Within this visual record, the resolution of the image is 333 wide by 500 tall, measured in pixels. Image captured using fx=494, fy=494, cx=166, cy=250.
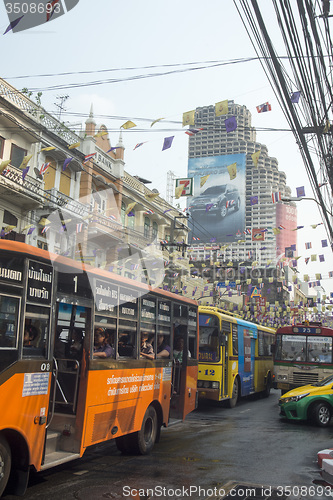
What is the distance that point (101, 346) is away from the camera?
7449 mm

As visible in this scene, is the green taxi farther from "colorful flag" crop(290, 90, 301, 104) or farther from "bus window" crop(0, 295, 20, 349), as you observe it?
"bus window" crop(0, 295, 20, 349)

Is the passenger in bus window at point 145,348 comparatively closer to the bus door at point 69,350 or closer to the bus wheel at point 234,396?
the bus door at point 69,350

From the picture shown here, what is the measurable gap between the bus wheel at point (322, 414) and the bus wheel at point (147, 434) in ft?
17.1

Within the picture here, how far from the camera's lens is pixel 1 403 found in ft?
17.2

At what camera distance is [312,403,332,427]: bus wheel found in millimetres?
12672

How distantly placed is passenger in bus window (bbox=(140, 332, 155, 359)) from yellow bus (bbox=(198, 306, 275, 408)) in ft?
21.0

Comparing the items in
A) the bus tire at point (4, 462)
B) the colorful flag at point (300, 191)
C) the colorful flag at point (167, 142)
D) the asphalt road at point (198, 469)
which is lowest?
the asphalt road at point (198, 469)

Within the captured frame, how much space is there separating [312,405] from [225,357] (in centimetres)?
351

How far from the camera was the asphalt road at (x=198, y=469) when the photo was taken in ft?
20.9

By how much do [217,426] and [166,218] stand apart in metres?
24.7

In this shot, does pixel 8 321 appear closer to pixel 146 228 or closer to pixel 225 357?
pixel 225 357

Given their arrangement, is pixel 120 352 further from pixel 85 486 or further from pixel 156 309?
pixel 85 486

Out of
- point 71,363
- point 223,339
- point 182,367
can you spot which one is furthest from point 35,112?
point 71,363

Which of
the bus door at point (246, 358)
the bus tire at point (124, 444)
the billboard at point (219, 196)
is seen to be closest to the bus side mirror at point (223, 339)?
the bus door at point (246, 358)
